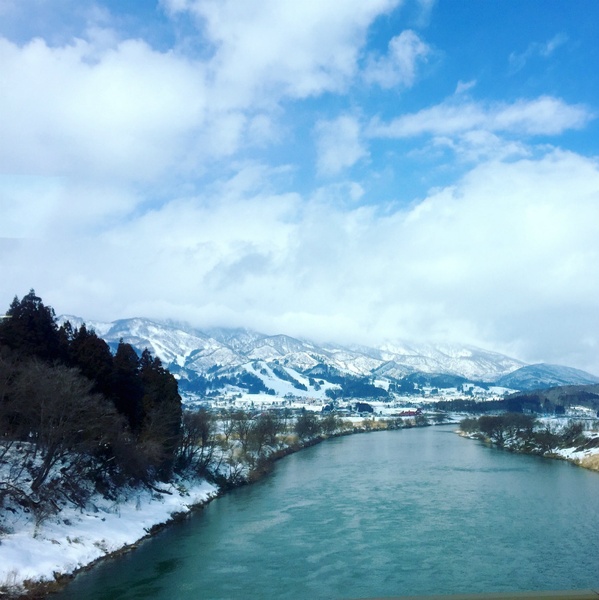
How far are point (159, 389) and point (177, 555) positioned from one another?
554 inches

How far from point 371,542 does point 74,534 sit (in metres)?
9.99

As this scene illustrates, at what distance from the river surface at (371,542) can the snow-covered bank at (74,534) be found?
76 cm

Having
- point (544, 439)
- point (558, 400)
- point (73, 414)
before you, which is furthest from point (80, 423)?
point (558, 400)

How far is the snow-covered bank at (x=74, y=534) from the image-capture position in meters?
14.1

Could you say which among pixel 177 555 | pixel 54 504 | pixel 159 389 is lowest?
pixel 177 555

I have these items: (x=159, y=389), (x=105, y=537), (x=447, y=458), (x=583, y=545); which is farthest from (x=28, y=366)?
(x=447, y=458)

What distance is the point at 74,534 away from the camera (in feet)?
57.2

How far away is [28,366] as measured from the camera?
787 inches

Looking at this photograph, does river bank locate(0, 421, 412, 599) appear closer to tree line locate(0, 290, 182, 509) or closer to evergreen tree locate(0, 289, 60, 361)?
tree line locate(0, 290, 182, 509)

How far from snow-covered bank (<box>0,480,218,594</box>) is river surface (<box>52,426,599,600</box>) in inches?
30.1

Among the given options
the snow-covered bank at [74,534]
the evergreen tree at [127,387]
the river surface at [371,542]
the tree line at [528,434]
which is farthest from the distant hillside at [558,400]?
the snow-covered bank at [74,534]

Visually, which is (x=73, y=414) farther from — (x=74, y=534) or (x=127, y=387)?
(x=127, y=387)

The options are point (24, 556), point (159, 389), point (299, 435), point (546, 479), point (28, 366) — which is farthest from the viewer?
point (299, 435)

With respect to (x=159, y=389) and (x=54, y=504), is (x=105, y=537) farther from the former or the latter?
(x=159, y=389)
